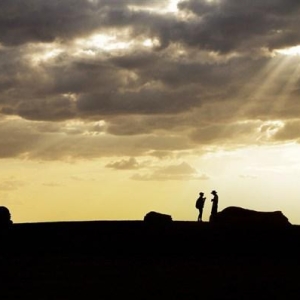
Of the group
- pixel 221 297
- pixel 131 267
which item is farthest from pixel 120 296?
pixel 131 267

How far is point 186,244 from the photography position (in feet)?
86.6

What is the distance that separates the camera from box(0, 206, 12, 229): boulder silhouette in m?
33.1

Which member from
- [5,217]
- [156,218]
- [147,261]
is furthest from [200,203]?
[147,261]

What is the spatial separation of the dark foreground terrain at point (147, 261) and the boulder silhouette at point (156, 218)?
80cm

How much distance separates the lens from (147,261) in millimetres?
22922

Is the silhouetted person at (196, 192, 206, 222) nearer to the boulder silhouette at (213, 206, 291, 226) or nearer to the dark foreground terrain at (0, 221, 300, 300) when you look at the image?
the boulder silhouette at (213, 206, 291, 226)

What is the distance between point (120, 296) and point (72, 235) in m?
14.0

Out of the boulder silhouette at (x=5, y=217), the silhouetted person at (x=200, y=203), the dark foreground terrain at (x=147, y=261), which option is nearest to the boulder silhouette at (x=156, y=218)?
the dark foreground terrain at (x=147, y=261)

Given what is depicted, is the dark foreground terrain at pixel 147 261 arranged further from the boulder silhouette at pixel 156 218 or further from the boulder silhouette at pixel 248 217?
the boulder silhouette at pixel 248 217

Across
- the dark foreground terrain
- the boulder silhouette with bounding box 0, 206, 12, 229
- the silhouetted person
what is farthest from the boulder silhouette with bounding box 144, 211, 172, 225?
the boulder silhouette with bounding box 0, 206, 12, 229

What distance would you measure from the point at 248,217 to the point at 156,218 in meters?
4.45

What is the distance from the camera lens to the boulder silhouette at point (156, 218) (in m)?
31.7

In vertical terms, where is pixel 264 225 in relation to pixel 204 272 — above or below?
above

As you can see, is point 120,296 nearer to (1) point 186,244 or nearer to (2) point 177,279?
(2) point 177,279
